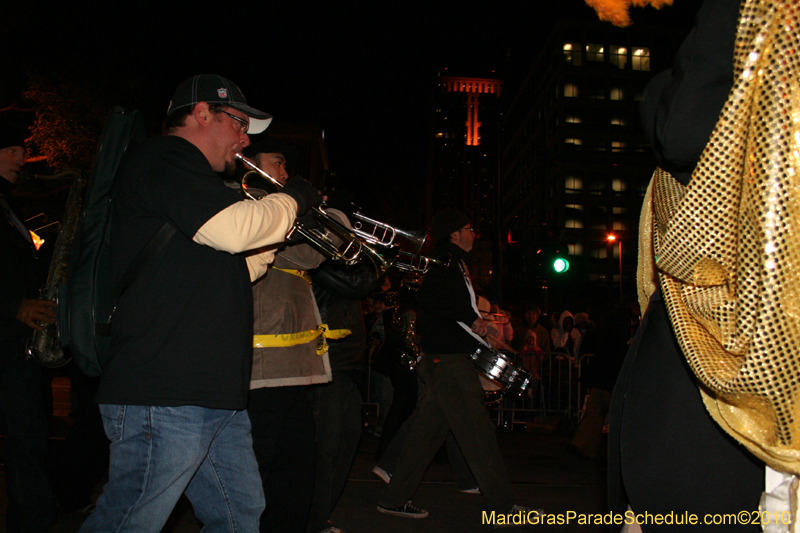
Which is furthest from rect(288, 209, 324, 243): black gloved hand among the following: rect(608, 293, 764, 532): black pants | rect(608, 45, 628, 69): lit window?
rect(608, 45, 628, 69): lit window

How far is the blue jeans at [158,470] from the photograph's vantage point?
81.4 inches

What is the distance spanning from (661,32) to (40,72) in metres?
84.0

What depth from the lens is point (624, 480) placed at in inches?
59.8

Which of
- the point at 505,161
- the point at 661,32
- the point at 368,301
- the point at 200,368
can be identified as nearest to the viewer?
the point at 200,368

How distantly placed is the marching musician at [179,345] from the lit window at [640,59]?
89.2 meters

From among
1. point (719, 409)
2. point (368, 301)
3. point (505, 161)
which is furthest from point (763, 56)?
point (505, 161)

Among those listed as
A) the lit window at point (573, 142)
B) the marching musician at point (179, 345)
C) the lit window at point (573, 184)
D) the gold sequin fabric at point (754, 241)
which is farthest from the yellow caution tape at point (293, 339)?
the lit window at point (573, 142)

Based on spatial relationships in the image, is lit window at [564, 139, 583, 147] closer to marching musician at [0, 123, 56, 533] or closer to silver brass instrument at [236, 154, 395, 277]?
silver brass instrument at [236, 154, 395, 277]

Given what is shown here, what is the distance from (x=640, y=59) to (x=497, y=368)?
87.8m

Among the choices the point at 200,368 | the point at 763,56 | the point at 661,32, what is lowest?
the point at 200,368

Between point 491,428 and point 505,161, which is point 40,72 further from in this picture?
point 505,161

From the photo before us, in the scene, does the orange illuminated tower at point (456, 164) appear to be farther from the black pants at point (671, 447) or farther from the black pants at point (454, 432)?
the black pants at point (671, 447)

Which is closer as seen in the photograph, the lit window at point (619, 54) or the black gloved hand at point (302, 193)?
the black gloved hand at point (302, 193)

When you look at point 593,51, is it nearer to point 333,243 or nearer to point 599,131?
point 599,131
